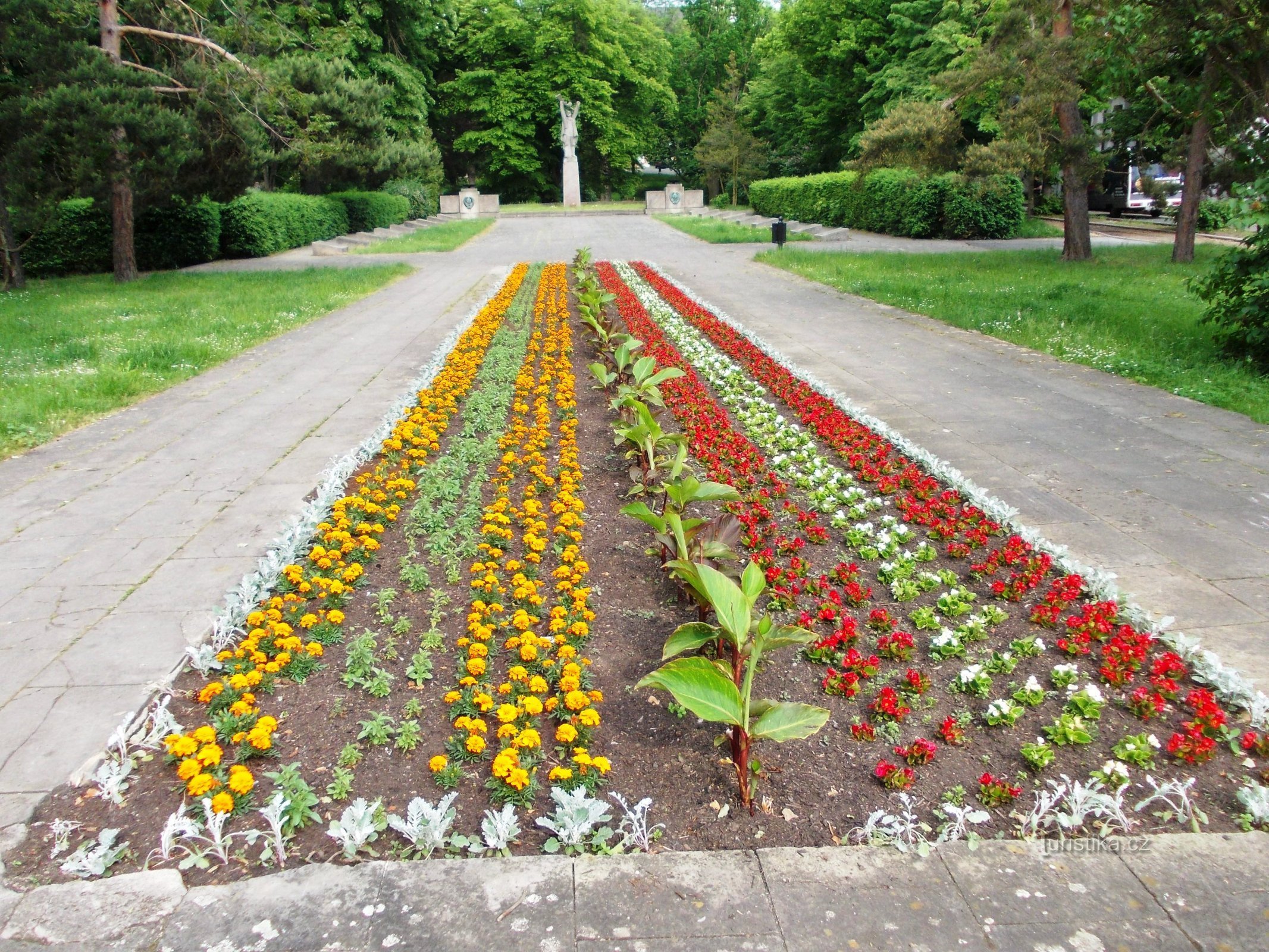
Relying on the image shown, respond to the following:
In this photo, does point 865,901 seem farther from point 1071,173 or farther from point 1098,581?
point 1071,173

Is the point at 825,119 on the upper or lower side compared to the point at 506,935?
upper

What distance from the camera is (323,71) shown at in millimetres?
16016

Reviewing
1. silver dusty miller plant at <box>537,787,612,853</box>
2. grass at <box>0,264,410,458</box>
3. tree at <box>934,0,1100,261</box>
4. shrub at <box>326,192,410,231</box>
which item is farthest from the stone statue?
silver dusty miller plant at <box>537,787,612,853</box>

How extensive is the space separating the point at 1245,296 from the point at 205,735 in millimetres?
8211

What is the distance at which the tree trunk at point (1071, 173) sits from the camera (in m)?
13.8

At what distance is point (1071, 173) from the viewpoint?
14.6 m

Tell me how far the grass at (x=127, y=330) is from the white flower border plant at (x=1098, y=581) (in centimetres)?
605

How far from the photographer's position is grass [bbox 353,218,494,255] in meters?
22.1

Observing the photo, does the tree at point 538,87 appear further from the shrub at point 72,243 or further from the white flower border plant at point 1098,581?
the white flower border plant at point 1098,581

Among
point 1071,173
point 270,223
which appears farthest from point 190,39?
point 1071,173

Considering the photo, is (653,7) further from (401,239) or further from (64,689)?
(64,689)

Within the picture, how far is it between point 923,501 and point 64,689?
4015 mm

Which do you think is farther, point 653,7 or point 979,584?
point 653,7

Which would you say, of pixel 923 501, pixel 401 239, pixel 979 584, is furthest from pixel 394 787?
pixel 401 239
